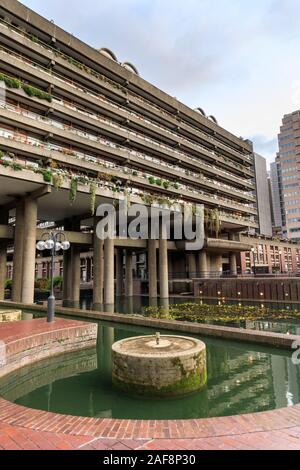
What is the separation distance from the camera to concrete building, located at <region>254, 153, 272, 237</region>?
11867 centimetres

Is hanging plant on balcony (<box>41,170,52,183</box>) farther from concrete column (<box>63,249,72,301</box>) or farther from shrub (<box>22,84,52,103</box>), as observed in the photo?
concrete column (<box>63,249,72,301</box>)

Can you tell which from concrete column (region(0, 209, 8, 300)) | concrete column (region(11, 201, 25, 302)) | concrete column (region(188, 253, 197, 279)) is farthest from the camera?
concrete column (region(188, 253, 197, 279))

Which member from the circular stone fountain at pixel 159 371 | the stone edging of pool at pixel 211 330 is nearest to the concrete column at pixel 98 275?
the stone edging of pool at pixel 211 330

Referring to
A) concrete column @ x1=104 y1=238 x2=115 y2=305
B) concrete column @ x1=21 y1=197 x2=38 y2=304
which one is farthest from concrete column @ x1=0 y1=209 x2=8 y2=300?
concrete column @ x1=104 y1=238 x2=115 y2=305

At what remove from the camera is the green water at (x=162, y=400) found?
19.7ft

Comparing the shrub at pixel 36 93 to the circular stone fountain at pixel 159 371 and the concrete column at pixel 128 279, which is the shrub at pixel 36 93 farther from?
the circular stone fountain at pixel 159 371

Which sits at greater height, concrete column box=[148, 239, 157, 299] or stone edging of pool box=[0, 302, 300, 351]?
concrete column box=[148, 239, 157, 299]

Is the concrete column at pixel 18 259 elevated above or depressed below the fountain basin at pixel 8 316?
above

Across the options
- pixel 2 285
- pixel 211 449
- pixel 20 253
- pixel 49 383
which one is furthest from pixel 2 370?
pixel 2 285

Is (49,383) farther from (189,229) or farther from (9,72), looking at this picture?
(189,229)

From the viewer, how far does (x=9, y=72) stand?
25.6m

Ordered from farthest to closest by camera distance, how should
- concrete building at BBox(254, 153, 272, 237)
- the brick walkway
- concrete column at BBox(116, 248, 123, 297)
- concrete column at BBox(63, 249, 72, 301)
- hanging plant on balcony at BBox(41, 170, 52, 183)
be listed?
concrete building at BBox(254, 153, 272, 237)
concrete column at BBox(116, 248, 123, 297)
concrete column at BBox(63, 249, 72, 301)
hanging plant on balcony at BBox(41, 170, 52, 183)
the brick walkway

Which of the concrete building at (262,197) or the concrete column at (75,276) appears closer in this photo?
the concrete column at (75,276)

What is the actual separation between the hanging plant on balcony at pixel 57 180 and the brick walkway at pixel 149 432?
22155 millimetres
